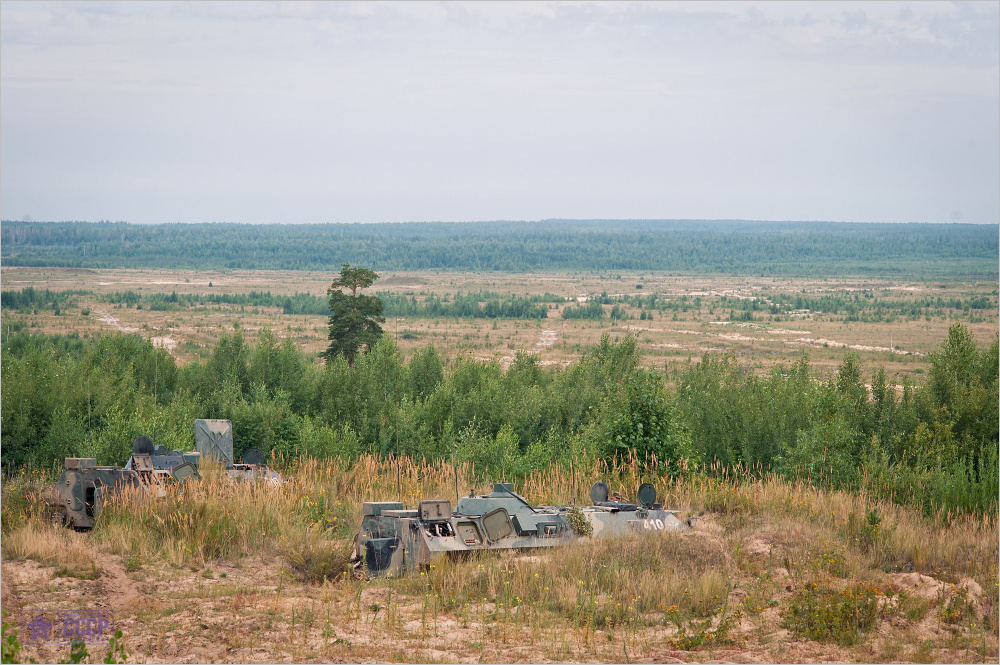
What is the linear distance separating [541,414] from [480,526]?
15.5 metres

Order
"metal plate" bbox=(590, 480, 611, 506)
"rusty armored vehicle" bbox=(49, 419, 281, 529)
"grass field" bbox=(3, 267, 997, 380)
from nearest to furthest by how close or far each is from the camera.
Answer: "metal plate" bbox=(590, 480, 611, 506) → "rusty armored vehicle" bbox=(49, 419, 281, 529) → "grass field" bbox=(3, 267, 997, 380)

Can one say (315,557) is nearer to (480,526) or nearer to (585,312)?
(480,526)

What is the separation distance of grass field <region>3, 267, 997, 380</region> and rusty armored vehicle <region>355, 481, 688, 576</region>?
19.2 metres

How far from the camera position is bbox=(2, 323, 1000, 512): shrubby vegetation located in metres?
Answer: 19.6

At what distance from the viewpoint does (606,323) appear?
290 feet

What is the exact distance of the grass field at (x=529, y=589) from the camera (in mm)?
10344

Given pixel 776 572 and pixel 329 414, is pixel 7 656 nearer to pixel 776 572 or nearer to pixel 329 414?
pixel 776 572

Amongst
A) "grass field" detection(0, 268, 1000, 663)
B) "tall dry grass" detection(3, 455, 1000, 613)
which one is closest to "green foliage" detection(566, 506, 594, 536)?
"tall dry grass" detection(3, 455, 1000, 613)

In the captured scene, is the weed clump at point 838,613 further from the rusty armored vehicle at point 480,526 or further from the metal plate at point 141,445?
the metal plate at point 141,445

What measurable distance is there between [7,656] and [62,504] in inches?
270

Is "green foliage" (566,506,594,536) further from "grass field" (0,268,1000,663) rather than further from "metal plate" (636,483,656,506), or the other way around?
"metal plate" (636,483,656,506)

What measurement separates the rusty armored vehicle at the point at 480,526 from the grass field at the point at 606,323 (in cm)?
1921

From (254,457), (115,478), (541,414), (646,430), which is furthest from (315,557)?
(541,414)

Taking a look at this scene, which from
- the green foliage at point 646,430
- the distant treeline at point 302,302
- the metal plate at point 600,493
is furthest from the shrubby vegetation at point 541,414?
the distant treeline at point 302,302
